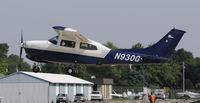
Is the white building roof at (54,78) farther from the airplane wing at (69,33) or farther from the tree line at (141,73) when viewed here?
the airplane wing at (69,33)

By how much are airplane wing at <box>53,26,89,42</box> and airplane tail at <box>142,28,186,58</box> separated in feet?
16.8

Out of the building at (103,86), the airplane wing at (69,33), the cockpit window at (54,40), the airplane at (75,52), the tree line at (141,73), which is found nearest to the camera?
the airplane wing at (69,33)

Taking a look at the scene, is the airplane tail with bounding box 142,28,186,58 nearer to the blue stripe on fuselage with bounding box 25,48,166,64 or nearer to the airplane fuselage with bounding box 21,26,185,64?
the airplane fuselage with bounding box 21,26,185,64

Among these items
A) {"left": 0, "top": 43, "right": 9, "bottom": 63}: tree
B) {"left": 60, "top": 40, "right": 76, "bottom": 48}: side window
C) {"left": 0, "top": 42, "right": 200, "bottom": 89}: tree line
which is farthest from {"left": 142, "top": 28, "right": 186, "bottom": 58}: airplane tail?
{"left": 0, "top": 43, "right": 9, "bottom": 63}: tree

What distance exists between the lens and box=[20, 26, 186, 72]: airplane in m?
34.3

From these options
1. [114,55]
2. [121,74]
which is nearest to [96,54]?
[114,55]

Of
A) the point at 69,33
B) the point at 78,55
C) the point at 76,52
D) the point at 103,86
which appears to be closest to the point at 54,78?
the point at 103,86

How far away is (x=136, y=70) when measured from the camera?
5064 inches

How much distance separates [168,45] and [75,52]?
705cm

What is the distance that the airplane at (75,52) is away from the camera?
34344 mm

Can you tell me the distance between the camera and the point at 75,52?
34.3 meters

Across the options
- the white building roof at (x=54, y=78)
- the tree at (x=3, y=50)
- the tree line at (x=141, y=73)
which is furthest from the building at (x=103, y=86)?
the tree at (x=3, y=50)

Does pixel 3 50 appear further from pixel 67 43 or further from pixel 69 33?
pixel 69 33

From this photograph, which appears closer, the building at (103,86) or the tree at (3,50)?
the building at (103,86)
